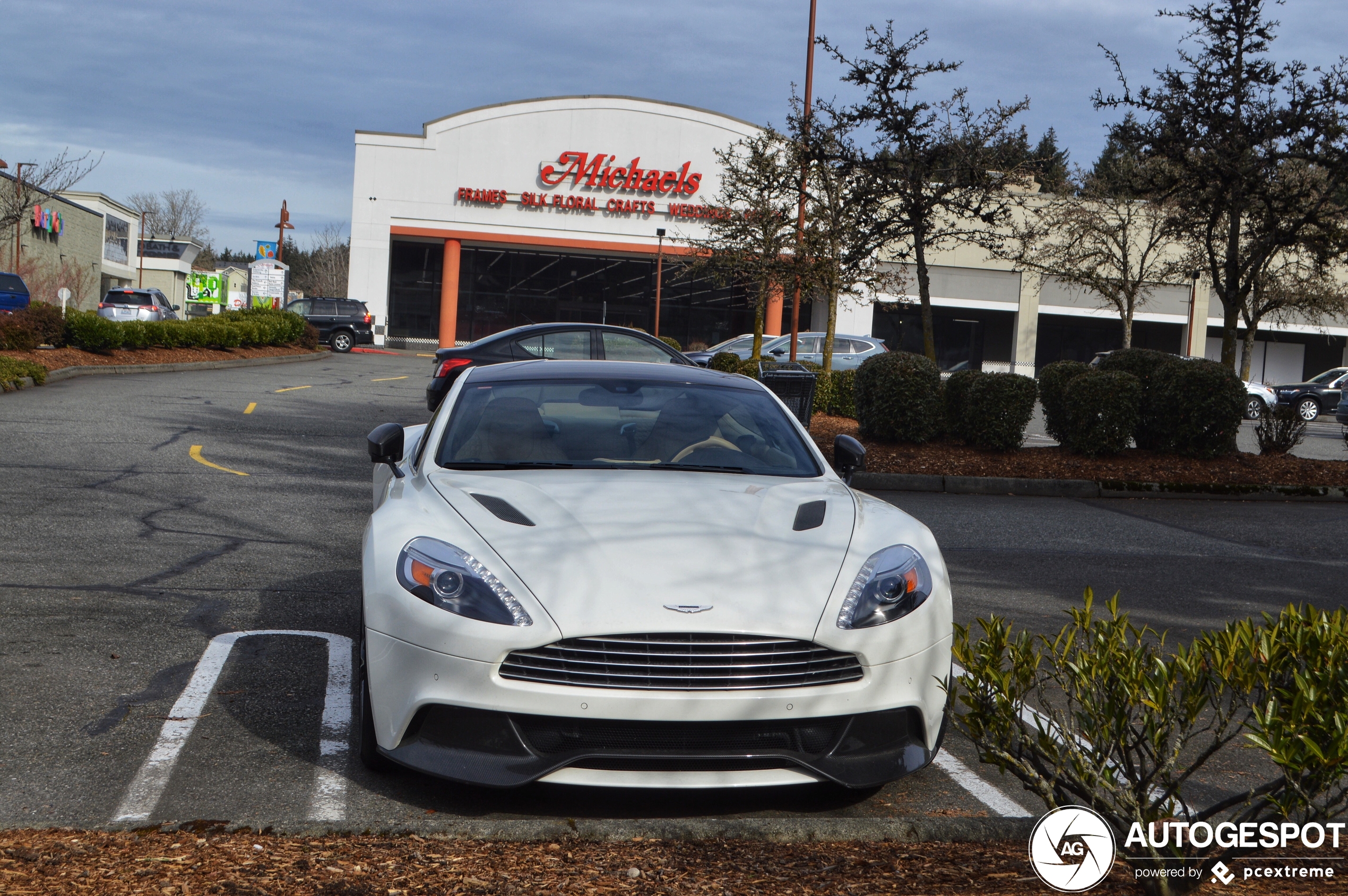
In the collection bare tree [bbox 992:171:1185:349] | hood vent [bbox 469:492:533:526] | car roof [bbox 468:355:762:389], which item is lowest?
hood vent [bbox 469:492:533:526]

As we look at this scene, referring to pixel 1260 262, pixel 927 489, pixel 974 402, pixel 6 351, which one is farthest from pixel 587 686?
pixel 6 351

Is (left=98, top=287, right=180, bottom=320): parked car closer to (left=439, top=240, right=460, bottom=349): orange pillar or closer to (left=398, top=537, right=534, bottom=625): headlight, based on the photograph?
(left=439, top=240, right=460, bottom=349): orange pillar

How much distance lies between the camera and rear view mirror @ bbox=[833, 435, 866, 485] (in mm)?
5238

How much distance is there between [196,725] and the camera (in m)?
4.45

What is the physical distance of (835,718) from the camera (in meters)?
3.61

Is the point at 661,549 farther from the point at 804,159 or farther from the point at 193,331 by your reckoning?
the point at 193,331

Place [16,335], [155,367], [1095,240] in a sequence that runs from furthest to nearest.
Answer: [1095,240] → [155,367] → [16,335]

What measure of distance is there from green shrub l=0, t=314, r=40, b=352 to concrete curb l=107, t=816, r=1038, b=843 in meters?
21.4

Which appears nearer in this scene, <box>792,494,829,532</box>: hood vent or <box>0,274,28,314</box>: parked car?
<box>792,494,829,532</box>: hood vent

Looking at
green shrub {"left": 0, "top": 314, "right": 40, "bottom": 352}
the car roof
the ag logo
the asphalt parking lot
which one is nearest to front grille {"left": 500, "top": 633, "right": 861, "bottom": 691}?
the asphalt parking lot

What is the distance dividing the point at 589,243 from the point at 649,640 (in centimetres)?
4812

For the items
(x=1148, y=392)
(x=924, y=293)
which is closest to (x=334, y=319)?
(x=924, y=293)

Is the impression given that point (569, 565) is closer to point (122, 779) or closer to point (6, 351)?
point (122, 779)

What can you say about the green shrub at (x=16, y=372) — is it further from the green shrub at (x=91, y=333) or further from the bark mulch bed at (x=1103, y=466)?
the bark mulch bed at (x=1103, y=466)
